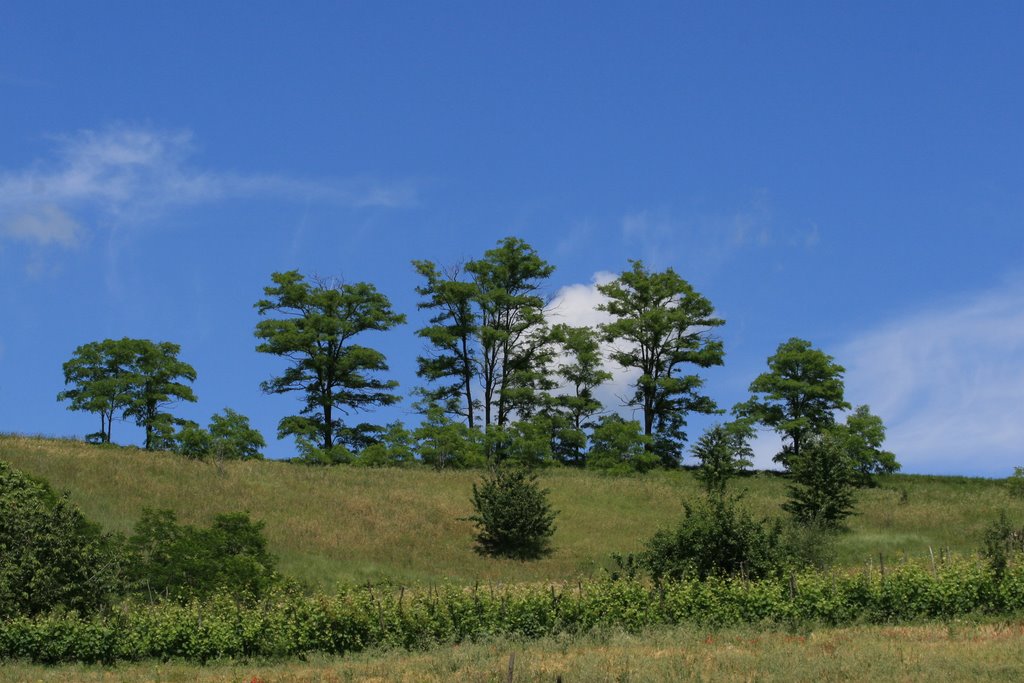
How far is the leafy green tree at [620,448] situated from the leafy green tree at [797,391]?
974 cm

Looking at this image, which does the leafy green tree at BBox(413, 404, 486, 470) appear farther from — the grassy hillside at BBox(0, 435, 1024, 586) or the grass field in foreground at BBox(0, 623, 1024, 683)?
the grass field in foreground at BBox(0, 623, 1024, 683)

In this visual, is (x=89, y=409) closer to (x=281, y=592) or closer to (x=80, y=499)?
(x=80, y=499)

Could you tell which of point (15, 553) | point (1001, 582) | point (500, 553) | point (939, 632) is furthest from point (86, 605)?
point (1001, 582)

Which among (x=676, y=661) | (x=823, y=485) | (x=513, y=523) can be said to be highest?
(x=823, y=485)

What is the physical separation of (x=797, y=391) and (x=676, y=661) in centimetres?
5792

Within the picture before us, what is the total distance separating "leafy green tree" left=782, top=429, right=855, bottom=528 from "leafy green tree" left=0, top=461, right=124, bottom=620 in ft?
108

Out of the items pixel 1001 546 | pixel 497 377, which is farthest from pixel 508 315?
pixel 1001 546

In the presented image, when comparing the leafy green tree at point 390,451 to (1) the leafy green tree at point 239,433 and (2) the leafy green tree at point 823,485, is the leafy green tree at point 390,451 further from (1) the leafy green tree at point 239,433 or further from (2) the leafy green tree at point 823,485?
(2) the leafy green tree at point 823,485

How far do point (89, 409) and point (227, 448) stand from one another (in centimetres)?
1476

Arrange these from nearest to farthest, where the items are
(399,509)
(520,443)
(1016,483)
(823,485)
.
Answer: (399,509) < (823,485) < (1016,483) < (520,443)

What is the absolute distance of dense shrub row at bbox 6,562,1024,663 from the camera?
2881 centimetres

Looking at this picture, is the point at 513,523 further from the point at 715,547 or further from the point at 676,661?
the point at 676,661

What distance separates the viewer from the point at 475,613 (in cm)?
2975

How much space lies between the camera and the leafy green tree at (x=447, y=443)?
69.2 meters
